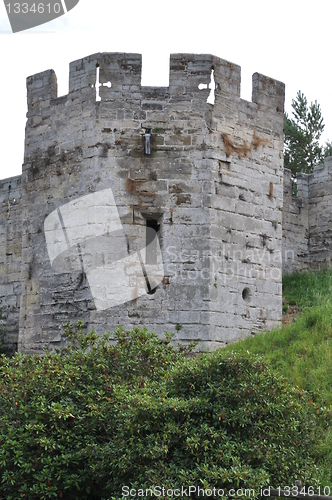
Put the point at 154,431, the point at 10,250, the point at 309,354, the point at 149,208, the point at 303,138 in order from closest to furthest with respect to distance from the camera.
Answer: the point at 154,431
the point at 309,354
the point at 149,208
the point at 10,250
the point at 303,138

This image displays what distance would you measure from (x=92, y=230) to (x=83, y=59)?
8.00 ft

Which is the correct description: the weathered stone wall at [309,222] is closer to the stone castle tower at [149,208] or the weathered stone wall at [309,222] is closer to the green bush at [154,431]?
the stone castle tower at [149,208]

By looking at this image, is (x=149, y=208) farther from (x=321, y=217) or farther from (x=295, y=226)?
(x=321, y=217)

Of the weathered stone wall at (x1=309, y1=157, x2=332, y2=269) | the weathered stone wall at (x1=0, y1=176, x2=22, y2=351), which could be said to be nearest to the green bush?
the weathered stone wall at (x1=0, y1=176, x2=22, y2=351)

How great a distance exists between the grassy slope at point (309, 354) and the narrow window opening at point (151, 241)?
1.53 metres

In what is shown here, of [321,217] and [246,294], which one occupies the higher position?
[321,217]

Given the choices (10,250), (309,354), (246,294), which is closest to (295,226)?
(246,294)

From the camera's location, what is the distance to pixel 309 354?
29.2 feet

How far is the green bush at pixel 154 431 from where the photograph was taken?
5859mm

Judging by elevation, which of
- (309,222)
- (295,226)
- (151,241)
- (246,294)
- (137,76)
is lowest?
(246,294)

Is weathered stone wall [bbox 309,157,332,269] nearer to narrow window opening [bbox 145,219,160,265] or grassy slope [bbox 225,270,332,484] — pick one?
grassy slope [bbox 225,270,332,484]

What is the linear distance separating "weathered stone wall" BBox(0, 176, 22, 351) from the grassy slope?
183 inches

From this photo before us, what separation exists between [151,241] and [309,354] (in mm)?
2531

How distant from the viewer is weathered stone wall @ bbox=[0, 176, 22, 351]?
12800 millimetres
